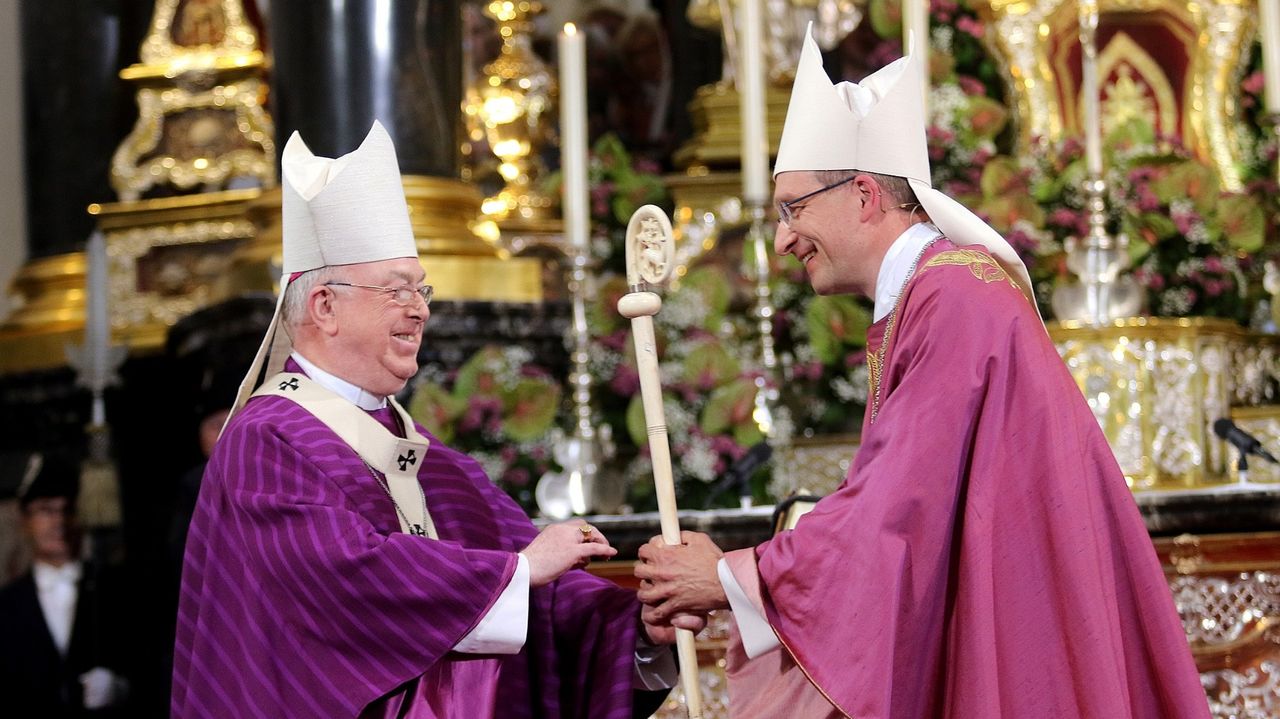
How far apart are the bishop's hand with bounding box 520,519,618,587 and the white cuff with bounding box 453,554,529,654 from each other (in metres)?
0.04

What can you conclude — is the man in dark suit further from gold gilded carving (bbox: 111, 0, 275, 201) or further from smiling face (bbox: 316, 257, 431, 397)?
smiling face (bbox: 316, 257, 431, 397)

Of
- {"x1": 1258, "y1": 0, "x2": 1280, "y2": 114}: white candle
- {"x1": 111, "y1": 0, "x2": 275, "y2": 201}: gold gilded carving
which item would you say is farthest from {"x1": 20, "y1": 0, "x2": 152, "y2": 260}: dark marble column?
{"x1": 1258, "y1": 0, "x2": 1280, "y2": 114}: white candle

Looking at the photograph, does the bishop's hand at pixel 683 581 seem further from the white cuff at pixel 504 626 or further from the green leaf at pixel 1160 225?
the green leaf at pixel 1160 225

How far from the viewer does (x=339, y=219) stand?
3.91m

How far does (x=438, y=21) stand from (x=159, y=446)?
2.08 meters

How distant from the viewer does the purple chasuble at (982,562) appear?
133 inches

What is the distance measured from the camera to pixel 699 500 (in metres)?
5.29

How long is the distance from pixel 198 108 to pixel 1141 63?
11.3 feet

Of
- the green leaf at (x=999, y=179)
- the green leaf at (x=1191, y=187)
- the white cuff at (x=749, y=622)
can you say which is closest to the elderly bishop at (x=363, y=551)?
the white cuff at (x=749, y=622)

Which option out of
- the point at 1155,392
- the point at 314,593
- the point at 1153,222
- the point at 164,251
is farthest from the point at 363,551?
the point at 164,251

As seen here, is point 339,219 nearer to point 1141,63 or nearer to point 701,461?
point 701,461

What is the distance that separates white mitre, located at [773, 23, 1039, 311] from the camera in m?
3.80

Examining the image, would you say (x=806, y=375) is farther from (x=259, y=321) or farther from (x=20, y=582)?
(x=20, y=582)

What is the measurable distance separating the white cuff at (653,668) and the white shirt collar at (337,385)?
74cm
